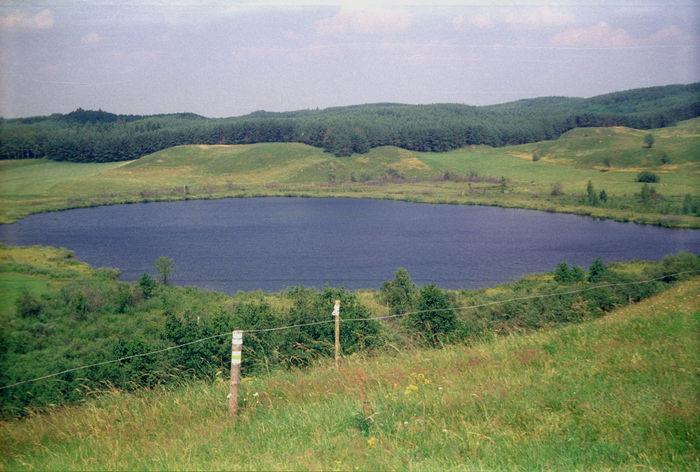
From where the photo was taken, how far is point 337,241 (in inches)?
2304

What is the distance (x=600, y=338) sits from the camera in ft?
24.2

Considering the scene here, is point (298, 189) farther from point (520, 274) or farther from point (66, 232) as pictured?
point (520, 274)

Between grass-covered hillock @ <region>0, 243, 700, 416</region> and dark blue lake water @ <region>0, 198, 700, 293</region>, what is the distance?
574 cm

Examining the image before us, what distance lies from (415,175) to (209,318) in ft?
292

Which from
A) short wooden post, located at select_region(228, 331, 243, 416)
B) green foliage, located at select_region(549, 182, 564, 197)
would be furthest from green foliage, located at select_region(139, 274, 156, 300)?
green foliage, located at select_region(549, 182, 564, 197)

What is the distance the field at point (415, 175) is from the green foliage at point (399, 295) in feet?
136

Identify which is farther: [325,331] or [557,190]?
[557,190]

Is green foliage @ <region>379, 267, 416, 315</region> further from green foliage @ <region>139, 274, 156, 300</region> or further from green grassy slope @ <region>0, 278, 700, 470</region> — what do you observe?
green grassy slope @ <region>0, 278, 700, 470</region>

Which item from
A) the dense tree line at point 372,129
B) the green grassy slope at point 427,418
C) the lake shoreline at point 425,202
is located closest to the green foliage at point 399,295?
the green grassy slope at point 427,418

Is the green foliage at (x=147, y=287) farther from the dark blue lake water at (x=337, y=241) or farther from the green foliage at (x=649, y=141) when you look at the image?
the green foliage at (x=649, y=141)

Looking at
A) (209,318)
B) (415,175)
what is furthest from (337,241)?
(415,175)

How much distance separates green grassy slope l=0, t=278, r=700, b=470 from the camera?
4.71 m

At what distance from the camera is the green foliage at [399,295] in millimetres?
27609

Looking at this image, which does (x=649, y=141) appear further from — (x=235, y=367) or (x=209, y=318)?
(x=235, y=367)
